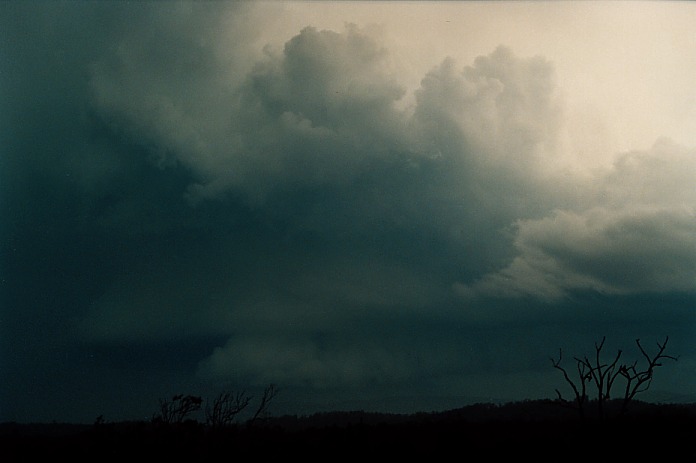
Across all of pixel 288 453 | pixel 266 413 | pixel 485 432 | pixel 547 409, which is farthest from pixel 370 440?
pixel 547 409

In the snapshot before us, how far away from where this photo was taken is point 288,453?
25.4m

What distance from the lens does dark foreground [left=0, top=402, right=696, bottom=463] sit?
2480cm

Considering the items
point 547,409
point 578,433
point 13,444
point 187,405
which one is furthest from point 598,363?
point 547,409

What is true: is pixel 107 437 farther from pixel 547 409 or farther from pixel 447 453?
pixel 547 409

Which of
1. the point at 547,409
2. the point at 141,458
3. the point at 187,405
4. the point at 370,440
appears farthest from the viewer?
the point at 547,409

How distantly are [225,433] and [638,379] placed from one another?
20074mm

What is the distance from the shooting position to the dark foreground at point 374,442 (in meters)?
24.8

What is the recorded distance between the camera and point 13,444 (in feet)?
101

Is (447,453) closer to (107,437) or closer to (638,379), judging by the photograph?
(638,379)

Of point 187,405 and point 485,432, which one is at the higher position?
point 187,405

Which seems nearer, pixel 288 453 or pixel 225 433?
pixel 288 453

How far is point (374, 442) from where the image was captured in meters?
26.9

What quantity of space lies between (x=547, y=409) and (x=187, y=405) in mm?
46505

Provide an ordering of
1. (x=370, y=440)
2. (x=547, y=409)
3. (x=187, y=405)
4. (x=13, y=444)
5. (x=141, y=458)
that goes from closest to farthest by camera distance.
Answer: (x=141, y=458) → (x=370, y=440) → (x=13, y=444) → (x=187, y=405) → (x=547, y=409)
